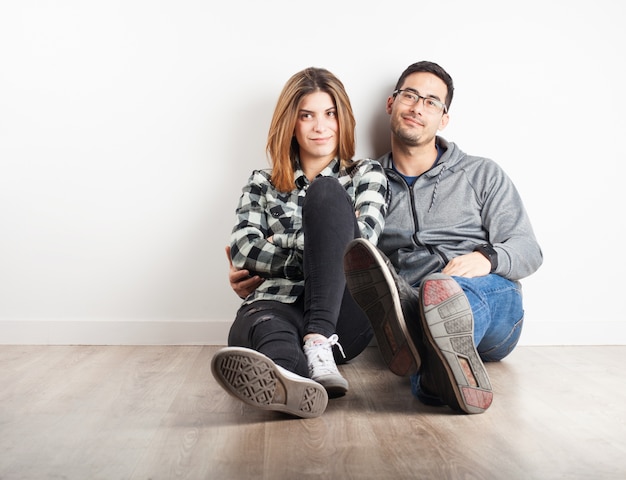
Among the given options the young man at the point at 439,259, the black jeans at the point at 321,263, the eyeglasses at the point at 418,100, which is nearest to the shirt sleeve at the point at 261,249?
the young man at the point at 439,259

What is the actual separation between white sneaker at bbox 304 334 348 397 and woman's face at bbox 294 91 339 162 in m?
0.72

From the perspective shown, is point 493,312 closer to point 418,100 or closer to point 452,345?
point 452,345

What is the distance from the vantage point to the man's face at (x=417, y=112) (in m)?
2.20

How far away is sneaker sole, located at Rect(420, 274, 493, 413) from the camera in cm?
143

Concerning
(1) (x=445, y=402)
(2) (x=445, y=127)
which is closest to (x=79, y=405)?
(1) (x=445, y=402)

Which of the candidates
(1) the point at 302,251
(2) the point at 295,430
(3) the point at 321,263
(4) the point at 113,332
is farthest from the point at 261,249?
(4) the point at 113,332

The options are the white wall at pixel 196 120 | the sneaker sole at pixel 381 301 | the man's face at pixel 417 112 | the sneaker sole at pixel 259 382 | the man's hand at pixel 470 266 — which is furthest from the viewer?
the white wall at pixel 196 120

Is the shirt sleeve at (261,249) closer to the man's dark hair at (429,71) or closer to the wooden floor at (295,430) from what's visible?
the wooden floor at (295,430)

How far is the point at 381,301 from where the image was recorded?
1479 millimetres

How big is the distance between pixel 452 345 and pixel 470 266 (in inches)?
19.1

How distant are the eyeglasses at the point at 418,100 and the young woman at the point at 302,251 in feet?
0.67

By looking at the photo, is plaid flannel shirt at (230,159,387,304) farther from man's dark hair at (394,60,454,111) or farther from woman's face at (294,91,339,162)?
man's dark hair at (394,60,454,111)

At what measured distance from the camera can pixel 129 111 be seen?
7.94ft

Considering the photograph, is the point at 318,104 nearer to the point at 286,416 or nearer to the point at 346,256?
the point at 346,256
